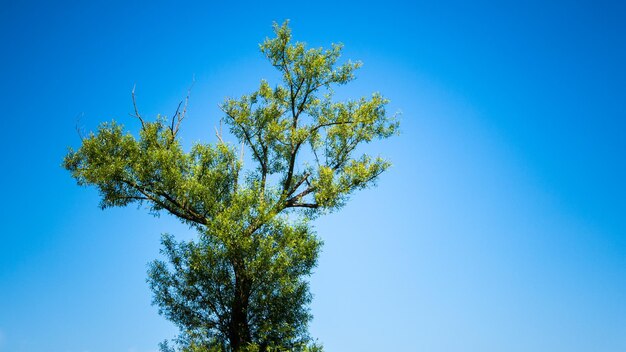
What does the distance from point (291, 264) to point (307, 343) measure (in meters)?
3.79

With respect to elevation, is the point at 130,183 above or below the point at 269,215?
above

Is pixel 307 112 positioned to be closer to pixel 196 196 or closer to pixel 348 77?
pixel 348 77

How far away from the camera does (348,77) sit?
75.7 feet

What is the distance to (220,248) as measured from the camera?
18.5m

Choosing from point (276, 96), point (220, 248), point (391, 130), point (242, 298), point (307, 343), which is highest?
point (276, 96)

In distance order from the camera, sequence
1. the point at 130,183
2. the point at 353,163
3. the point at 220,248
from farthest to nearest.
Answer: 1. the point at 353,163
2. the point at 130,183
3. the point at 220,248

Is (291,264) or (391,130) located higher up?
(391,130)

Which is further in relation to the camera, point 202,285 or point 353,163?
point 353,163

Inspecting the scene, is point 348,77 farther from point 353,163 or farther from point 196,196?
point 196,196

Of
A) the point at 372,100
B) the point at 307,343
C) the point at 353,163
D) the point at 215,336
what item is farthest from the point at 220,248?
the point at 372,100

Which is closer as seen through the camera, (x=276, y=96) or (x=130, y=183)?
(x=130, y=183)

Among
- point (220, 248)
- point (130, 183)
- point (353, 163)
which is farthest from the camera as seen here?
point (353, 163)

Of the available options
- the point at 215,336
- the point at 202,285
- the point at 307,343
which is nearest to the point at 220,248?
the point at 202,285

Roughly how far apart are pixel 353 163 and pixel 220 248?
7.89 meters
